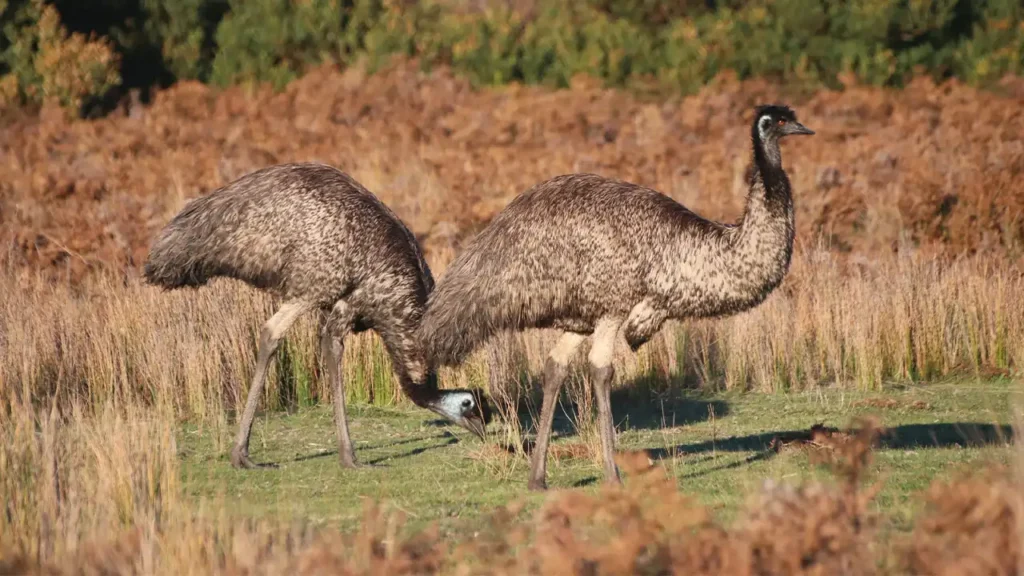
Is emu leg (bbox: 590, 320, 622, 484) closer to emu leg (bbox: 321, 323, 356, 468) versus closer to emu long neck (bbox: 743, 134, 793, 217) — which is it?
emu long neck (bbox: 743, 134, 793, 217)

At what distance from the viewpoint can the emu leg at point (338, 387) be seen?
9.27 meters

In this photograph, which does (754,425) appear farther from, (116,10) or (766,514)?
(116,10)

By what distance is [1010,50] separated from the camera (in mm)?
24938

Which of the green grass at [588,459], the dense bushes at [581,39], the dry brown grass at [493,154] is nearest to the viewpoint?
the green grass at [588,459]

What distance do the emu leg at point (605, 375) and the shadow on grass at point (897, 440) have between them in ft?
2.60

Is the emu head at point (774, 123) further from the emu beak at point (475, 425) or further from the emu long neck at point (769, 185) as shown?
the emu beak at point (475, 425)

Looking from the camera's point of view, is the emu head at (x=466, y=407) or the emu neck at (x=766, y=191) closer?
the emu neck at (x=766, y=191)

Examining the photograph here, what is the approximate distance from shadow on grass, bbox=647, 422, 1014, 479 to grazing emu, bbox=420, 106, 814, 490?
1.10m

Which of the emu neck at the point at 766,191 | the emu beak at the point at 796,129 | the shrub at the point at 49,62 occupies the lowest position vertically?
the emu neck at the point at 766,191

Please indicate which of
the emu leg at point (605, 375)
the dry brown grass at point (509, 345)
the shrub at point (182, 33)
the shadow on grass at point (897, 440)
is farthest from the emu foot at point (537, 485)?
the shrub at point (182, 33)

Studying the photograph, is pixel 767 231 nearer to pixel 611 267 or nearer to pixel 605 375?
pixel 611 267

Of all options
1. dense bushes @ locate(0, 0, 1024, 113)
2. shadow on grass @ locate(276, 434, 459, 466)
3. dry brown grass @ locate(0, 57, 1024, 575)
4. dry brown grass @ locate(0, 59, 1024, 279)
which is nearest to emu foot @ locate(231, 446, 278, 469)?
shadow on grass @ locate(276, 434, 459, 466)

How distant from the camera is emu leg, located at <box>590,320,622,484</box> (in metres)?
8.25

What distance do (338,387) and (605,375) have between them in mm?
1935
